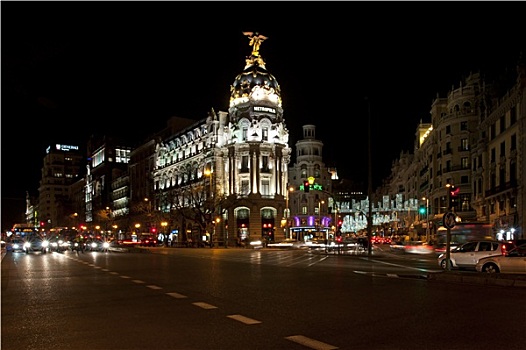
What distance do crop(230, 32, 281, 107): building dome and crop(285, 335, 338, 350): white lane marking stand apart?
2899 inches

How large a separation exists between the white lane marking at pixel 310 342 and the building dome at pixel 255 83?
73.6 metres

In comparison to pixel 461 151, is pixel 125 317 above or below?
below

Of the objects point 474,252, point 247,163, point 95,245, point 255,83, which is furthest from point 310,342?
point 255,83

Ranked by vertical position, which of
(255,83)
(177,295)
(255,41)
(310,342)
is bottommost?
(177,295)

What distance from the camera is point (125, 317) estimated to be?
10.8 meters

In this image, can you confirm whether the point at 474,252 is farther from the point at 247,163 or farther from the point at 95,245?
the point at 247,163

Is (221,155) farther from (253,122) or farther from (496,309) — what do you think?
(496,309)

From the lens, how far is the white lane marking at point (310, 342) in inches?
314

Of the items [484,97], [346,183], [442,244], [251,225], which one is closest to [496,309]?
[442,244]

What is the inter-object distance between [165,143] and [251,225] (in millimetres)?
28844

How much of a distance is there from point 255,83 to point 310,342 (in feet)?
246

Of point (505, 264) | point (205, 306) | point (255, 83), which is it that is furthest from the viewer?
point (255, 83)

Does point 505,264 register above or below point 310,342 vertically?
below

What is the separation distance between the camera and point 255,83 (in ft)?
268
